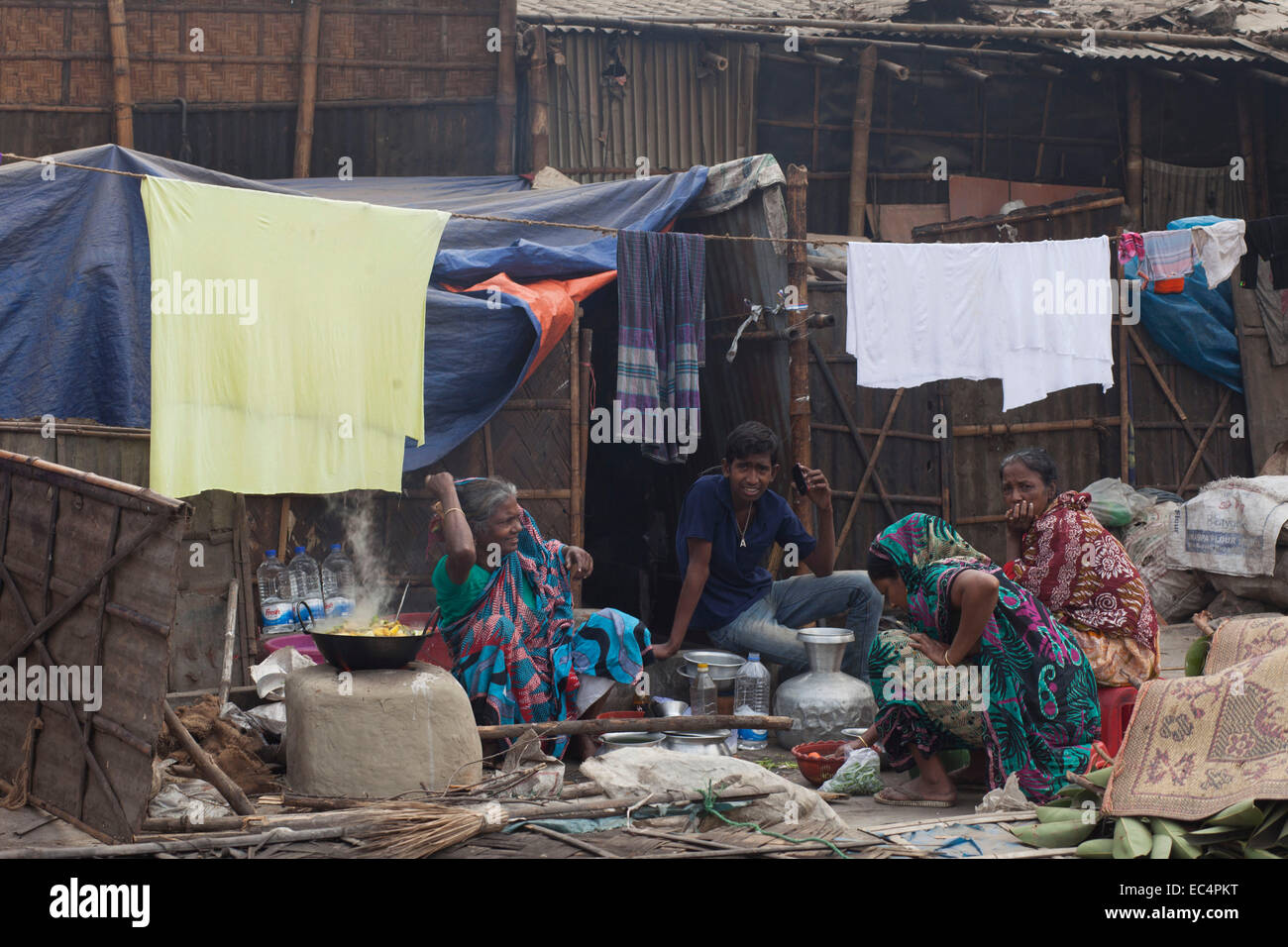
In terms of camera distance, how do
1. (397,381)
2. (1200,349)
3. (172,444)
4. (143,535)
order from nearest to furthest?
(143,535)
(172,444)
(397,381)
(1200,349)

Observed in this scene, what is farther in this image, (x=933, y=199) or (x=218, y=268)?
(x=933, y=199)

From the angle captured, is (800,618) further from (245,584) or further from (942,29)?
(942,29)

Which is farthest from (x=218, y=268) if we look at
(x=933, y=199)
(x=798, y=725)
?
(x=933, y=199)

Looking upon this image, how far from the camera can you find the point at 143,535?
391 cm

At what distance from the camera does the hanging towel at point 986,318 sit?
6426 mm

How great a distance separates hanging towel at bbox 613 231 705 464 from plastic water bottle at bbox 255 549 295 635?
185 cm

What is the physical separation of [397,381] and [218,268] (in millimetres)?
844

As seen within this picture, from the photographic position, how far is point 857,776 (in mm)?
4980

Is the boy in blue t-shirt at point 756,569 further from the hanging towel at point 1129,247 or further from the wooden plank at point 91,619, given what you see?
the wooden plank at point 91,619

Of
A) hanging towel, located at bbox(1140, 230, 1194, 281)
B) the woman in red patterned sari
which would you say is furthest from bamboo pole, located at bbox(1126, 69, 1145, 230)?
the woman in red patterned sari

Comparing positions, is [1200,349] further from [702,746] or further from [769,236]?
[702,746]
